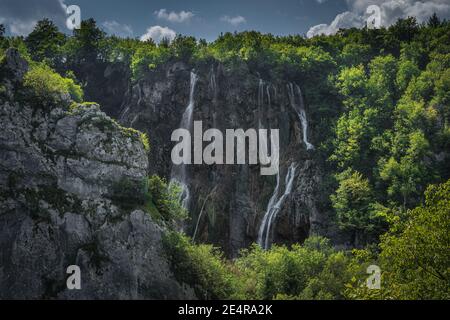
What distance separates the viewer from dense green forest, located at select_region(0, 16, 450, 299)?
25844 millimetres

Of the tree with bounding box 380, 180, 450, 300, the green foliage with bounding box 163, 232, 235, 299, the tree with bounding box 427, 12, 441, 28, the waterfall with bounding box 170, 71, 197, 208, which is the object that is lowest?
the green foliage with bounding box 163, 232, 235, 299

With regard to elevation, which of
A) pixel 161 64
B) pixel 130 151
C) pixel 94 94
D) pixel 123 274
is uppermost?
pixel 161 64

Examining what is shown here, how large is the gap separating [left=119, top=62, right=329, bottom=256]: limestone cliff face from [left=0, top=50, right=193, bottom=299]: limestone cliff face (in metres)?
14.0

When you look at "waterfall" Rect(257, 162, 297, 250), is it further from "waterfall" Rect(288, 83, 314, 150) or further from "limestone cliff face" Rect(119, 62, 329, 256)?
"waterfall" Rect(288, 83, 314, 150)

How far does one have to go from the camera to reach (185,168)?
5325 centimetres

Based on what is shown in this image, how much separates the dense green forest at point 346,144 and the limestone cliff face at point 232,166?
2.06 metres

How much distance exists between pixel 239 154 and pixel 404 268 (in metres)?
31.1

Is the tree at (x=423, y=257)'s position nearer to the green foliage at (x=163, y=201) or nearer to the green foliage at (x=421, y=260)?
the green foliage at (x=421, y=260)

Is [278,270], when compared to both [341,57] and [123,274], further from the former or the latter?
[341,57]

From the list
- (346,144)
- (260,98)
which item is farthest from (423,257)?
(260,98)

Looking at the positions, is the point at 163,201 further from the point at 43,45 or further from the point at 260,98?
the point at 43,45

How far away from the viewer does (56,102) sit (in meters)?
38.7

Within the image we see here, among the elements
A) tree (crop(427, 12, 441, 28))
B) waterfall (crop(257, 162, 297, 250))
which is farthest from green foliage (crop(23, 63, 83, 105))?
tree (crop(427, 12, 441, 28))
